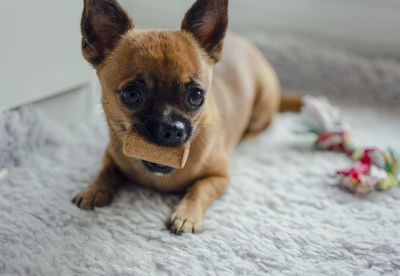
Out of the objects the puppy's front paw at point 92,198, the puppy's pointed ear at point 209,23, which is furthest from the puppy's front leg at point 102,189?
the puppy's pointed ear at point 209,23

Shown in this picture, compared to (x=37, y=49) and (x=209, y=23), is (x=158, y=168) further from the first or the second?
(x=37, y=49)

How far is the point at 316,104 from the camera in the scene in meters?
1.91

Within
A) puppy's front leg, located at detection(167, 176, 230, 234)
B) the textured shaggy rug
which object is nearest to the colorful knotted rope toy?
the textured shaggy rug

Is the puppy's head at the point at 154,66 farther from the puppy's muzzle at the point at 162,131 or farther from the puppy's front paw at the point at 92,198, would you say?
the puppy's front paw at the point at 92,198

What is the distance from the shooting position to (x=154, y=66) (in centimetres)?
116

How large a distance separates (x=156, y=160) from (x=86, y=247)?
335 mm

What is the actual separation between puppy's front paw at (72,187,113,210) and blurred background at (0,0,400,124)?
0.51 m

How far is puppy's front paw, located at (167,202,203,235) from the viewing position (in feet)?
3.98

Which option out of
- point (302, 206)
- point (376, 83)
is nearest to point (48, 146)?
point (302, 206)

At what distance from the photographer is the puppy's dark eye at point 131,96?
1164 mm

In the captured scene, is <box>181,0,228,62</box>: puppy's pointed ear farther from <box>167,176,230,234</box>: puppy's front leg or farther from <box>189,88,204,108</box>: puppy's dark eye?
<box>167,176,230,234</box>: puppy's front leg

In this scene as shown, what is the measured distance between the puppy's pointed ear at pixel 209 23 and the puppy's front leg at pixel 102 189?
60 centimetres

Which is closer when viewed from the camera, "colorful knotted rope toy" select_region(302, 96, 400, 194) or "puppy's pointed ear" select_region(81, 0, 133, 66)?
"puppy's pointed ear" select_region(81, 0, 133, 66)

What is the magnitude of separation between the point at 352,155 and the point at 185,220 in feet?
3.24
